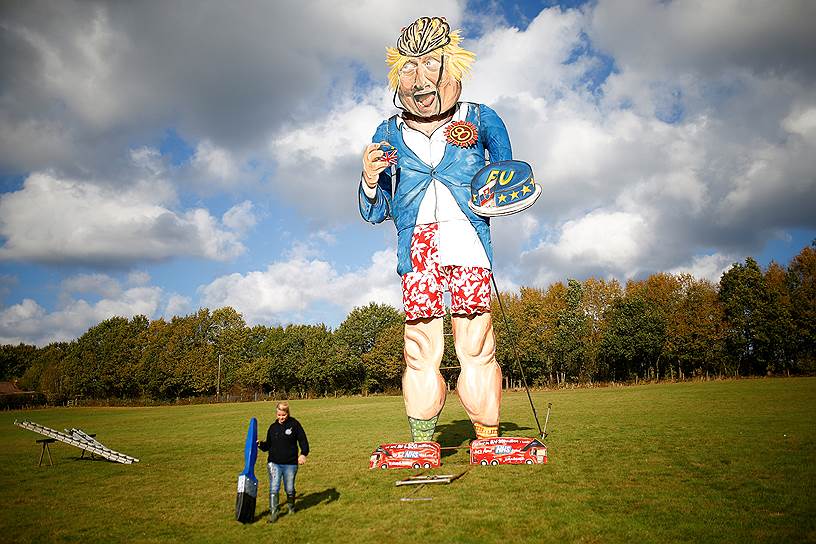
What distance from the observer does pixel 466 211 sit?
11672mm

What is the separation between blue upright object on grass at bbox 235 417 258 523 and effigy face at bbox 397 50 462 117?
774 cm

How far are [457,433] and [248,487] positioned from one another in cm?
1073

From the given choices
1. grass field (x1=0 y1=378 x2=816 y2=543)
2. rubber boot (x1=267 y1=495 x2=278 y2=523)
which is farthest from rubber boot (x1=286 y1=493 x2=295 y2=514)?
rubber boot (x1=267 y1=495 x2=278 y2=523)

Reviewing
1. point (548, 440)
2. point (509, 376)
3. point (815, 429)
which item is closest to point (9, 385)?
point (509, 376)

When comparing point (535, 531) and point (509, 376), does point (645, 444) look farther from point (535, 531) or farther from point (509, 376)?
point (509, 376)

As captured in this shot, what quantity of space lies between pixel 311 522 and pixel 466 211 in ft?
22.4

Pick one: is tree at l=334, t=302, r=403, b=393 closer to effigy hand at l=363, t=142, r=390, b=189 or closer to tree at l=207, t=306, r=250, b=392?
tree at l=207, t=306, r=250, b=392

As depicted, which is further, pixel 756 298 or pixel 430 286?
Result: pixel 756 298

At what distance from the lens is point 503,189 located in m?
11.1

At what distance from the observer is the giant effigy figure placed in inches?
448

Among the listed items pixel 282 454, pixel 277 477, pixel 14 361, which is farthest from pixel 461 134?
pixel 14 361

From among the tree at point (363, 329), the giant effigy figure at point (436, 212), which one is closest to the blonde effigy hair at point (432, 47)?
A: the giant effigy figure at point (436, 212)

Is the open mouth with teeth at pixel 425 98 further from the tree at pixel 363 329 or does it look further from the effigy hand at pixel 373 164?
the tree at pixel 363 329

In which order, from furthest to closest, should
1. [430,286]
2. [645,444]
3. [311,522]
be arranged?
1. [645,444]
2. [430,286]
3. [311,522]
